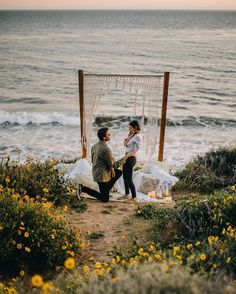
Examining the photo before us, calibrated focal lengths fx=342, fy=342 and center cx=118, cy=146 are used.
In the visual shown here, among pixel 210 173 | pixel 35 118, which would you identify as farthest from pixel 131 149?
pixel 35 118

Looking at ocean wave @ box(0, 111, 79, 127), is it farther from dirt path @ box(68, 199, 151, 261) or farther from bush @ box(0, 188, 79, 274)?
bush @ box(0, 188, 79, 274)

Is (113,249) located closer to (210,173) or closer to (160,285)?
(160,285)

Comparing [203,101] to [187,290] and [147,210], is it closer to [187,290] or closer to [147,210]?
[147,210]

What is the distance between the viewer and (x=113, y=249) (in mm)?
5598

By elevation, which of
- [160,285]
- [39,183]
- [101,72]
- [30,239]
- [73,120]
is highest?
[160,285]

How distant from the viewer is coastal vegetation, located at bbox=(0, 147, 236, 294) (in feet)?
10.7

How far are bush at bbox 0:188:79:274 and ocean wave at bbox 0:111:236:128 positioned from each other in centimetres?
1484

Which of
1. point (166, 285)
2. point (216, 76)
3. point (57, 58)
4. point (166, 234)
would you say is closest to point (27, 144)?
point (166, 234)

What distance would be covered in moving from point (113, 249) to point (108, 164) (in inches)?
105

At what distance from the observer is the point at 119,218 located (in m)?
7.14

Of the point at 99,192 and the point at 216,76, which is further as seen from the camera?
the point at 216,76

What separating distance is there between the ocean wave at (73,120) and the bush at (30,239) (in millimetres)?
14838

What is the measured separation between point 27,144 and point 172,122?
919 cm

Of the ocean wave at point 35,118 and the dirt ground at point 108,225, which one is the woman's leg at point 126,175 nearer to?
the dirt ground at point 108,225
